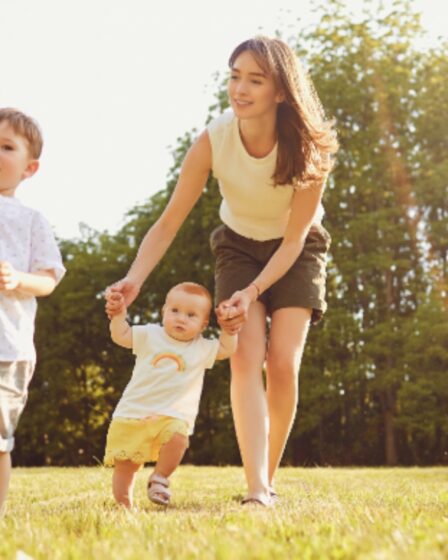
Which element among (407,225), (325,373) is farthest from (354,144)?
(325,373)

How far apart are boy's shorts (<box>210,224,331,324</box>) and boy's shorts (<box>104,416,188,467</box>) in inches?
38.5

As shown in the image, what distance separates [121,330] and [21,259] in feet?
2.99

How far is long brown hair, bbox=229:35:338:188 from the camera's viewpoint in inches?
193

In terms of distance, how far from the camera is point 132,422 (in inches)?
182

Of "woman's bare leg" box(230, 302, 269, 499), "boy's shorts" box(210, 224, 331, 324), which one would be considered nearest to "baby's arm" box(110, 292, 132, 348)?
"woman's bare leg" box(230, 302, 269, 499)

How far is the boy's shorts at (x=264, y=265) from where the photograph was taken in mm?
5234

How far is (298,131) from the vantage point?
5.02 m

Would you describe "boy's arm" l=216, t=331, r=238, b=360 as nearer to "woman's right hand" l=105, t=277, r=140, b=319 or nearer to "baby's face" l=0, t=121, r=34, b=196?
"woman's right hand" l=105, t=277, r=140, b=319

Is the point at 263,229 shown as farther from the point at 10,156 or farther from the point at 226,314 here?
the point at 10,156

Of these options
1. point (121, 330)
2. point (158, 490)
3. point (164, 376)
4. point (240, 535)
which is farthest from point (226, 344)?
point (240, 535)

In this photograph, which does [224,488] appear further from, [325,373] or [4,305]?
[325,373]

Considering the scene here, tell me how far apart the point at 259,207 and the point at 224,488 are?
105 inches

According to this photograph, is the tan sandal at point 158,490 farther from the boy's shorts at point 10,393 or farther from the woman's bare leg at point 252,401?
the boy's shorts at point 10,393

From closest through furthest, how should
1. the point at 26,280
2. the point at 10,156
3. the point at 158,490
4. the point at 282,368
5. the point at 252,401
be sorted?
the point at 26,280, the point at 10,156, the point at 158,490, the point at 252,401, the point at 282,368
